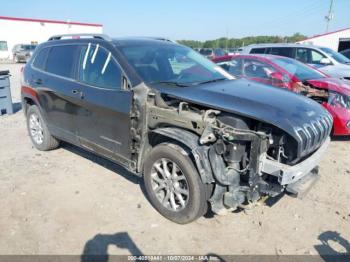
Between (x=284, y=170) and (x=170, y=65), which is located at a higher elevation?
(x=170, y=65)

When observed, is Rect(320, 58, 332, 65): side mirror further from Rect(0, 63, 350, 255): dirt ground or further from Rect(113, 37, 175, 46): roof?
Rect(113, 37, 175, 46): roof

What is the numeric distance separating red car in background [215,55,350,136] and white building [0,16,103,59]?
39.2 metres

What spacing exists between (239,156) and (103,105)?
1.78m

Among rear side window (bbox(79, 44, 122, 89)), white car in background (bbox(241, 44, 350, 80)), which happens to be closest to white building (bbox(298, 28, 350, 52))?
white car in background (bbox(241, 44, 350, 80))

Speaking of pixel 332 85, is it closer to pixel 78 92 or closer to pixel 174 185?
pixel 174 185

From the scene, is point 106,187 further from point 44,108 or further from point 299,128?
point 299,128

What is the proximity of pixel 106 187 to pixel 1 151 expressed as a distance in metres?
2.63

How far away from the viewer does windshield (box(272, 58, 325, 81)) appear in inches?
260

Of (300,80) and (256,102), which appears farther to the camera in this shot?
(300,80)

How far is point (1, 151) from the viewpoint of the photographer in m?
5.77

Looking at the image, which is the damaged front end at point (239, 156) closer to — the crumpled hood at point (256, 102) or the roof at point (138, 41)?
the crumpled hood at point (256, 102)

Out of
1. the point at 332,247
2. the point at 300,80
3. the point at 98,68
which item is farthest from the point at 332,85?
the point at 98,68

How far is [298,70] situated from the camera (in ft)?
22.4

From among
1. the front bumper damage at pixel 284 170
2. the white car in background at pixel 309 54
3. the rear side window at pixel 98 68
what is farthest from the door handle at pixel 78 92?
the white car in background at pixel 309 54
